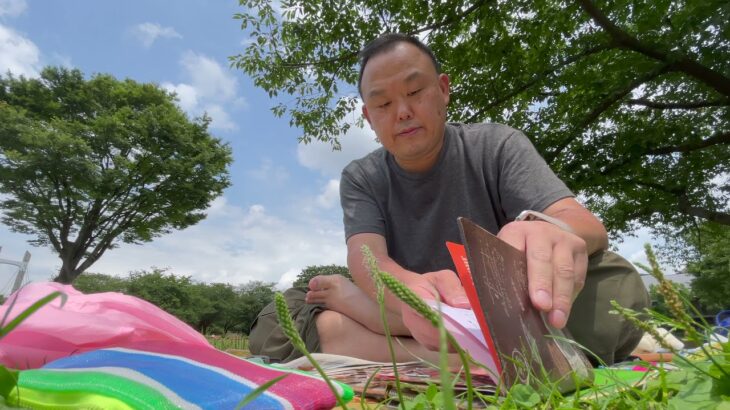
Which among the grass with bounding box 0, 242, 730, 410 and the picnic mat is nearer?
the grass with bounding box 0, 242, 730, 410

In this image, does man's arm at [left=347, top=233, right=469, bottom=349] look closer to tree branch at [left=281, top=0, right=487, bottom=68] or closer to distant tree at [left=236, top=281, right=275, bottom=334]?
tree branch at [left=281, top=0, right=487, bottom=68]

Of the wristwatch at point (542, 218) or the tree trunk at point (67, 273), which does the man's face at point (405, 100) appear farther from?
the tree trunk at point (67, 273)

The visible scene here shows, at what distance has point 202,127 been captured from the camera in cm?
1922

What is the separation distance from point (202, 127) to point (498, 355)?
19823mm

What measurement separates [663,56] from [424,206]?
5.26 metres

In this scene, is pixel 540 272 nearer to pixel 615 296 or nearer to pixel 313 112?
pixel 615 296

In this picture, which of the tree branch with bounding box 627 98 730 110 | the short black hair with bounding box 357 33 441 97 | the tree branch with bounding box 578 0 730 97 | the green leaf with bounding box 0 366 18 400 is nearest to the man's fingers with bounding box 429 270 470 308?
the green leaf with bounding box 0 366 18 400

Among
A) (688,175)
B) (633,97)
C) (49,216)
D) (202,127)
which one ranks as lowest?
(688,175)

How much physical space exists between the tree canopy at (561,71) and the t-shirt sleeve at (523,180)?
4.74m

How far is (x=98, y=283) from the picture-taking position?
767 inches

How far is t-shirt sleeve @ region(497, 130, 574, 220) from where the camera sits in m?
1.89

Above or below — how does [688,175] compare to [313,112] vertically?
below

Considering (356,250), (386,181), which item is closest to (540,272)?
(356,250)

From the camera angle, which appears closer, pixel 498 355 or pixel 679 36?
pixel 498 355
